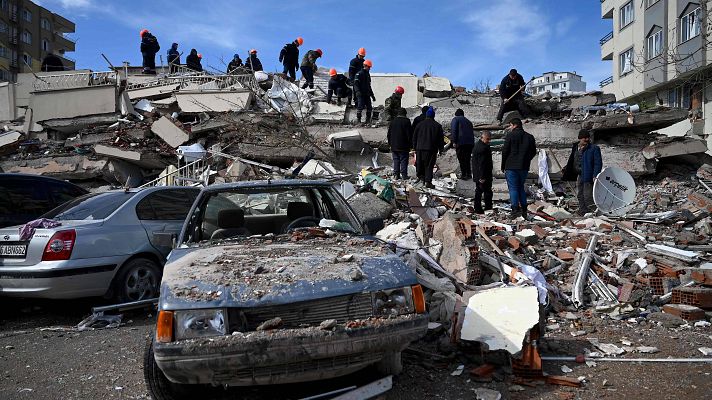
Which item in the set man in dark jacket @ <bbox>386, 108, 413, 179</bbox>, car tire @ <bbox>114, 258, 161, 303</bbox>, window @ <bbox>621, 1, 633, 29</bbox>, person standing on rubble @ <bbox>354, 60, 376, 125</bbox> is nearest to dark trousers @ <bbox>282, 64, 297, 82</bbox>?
person standing on rubble @ <bbox>354, 60, 376, 125</bbox>

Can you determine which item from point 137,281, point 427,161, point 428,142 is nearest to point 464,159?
point 427,161

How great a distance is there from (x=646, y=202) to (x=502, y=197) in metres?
2.88

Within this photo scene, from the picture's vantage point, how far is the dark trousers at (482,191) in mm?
9344

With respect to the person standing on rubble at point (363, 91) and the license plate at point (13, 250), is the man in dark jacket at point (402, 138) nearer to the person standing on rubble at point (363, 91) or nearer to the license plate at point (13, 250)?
the person standing on rubble at point (363, 91)

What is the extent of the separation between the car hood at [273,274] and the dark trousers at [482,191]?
5.88 m

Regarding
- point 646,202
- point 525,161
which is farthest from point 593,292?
point 646,202

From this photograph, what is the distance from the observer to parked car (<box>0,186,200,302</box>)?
206 inches

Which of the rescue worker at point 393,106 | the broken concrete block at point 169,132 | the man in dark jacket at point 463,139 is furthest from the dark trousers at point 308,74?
the man in dark jacket at point 463,139

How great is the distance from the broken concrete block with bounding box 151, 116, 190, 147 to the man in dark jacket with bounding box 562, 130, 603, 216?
9522 mm

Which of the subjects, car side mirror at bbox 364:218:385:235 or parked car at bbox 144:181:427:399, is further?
car side mirror at bbox 364:218:385:235

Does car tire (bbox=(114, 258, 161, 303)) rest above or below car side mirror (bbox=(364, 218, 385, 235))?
below

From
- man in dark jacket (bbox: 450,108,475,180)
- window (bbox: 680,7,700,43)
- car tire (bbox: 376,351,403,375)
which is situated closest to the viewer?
car tire (bbox: 376,351,403,375)

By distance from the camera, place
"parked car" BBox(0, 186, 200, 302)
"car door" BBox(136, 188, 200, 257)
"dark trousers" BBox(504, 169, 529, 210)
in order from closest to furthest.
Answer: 1. "parked car" BBox(0, 186, 200, 302)
2. "car door" BBox(136, 188, 200, 257)
3. "dark trousers" BBox(504, 169, 529, 210)

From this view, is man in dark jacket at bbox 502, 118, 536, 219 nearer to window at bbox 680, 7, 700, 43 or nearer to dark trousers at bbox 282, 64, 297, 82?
dark trousers at bbox 282, 64, 297, 82
